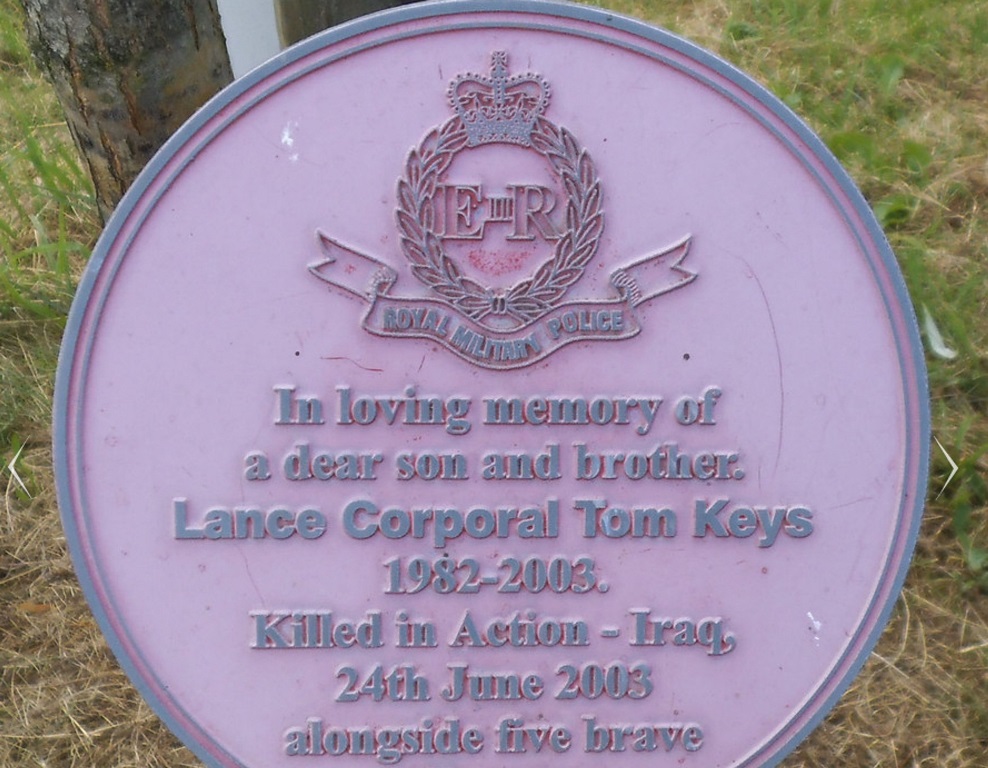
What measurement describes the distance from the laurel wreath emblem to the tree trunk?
63cm

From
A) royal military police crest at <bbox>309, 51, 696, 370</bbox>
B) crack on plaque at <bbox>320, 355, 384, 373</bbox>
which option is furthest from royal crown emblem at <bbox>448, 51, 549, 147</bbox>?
crack on plaque at <bbox>320, 355, 384, 373</bbox>

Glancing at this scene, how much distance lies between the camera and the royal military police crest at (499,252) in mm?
1359

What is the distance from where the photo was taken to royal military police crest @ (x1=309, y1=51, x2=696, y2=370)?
1.36 m

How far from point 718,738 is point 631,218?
708 mm

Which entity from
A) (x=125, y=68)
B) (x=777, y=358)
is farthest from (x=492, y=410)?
(x=125, y=68)

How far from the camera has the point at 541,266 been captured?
1.37m

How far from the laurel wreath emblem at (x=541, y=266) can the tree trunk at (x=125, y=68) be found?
24.6 inches

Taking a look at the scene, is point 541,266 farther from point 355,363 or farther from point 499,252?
point 355,363

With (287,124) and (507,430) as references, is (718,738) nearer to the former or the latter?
(507,430)

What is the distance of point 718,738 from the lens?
149 cm

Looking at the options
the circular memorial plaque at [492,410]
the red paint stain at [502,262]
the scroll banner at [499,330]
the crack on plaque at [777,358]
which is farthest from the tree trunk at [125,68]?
the crack on plaque at [777,358]

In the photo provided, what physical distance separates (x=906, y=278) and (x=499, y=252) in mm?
1404

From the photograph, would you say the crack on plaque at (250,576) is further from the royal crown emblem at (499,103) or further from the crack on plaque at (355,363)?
the royal crown emblem at (499,103)

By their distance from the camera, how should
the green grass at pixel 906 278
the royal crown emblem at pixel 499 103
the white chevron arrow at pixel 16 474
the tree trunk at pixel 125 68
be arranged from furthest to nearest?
the white chevron arrow at pixel 16 474, the green grass at pixel 906 278, the tree trunk at pixel 125 68, the royal crown emblem at pixel 499 103
